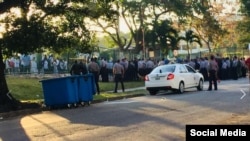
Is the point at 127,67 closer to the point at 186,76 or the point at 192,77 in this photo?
the point at 192,77

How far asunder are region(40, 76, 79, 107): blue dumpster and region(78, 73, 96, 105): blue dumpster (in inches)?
12.8

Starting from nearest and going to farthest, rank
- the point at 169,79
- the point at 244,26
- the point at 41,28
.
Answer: the point at 41,28
the point at 169,79
the point at 244,26

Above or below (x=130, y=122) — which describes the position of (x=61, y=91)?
above

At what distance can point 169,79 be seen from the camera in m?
24.8

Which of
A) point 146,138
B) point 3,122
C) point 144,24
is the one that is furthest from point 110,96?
point 144,24

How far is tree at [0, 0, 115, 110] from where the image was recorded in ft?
64.2

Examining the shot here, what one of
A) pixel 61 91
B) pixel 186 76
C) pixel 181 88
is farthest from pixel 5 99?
pixel 186 76

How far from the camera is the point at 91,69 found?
27.0m

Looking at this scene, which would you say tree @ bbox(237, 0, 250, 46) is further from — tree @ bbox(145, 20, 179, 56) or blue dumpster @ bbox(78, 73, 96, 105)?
blue dumpster @ bbox(78, 73, 96, 105)

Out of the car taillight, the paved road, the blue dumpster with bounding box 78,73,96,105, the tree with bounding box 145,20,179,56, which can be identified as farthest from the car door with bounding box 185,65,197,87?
the tree with bounding box 145,20,179,56

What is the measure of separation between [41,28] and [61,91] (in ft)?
9.41

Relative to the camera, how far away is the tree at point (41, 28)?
19562mm

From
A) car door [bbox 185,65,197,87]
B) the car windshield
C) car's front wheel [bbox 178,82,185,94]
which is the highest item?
the car windshield

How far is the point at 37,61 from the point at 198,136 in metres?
37.2
